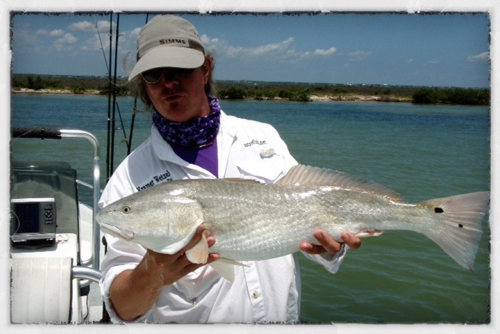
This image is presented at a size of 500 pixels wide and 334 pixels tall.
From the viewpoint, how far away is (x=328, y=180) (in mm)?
2625

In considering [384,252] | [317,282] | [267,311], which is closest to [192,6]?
[267,311]

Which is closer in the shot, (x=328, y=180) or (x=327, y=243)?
(x=327, y=243)

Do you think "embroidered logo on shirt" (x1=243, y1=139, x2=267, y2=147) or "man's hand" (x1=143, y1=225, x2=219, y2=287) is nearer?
"man's hand" (x1=143, y1=225, x2=219, y2=287)

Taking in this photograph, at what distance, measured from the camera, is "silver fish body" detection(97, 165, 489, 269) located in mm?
2406

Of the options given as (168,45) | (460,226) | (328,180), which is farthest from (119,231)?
(460,226)

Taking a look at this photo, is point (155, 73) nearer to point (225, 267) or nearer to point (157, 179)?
point (157, 179)

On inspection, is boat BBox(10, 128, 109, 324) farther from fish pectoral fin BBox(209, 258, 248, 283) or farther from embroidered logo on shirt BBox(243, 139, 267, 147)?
embroidered logo on shirt BBox(243, 139, 267, 147)

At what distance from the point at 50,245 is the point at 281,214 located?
2404 mm

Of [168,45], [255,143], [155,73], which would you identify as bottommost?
[255,143]

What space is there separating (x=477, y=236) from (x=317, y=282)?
6037 mm

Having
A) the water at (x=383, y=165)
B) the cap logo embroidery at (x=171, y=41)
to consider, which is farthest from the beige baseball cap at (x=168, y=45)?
the water at (x=383, y=165)

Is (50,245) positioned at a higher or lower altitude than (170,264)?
lower

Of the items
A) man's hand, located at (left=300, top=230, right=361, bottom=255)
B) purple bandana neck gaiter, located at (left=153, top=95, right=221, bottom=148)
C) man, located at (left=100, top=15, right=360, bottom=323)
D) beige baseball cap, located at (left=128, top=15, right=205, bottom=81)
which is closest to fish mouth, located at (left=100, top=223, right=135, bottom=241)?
man, located at (left=100, top=15, right=360, bottom=323)
